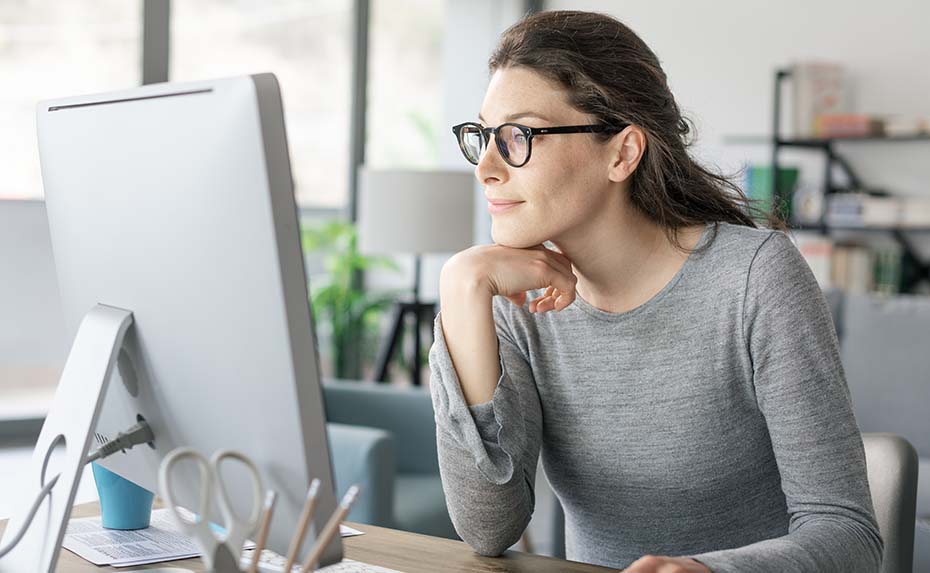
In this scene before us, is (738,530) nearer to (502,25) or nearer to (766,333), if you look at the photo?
(766,333)

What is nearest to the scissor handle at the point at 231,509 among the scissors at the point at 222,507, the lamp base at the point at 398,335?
the scissors at the point at 222,507

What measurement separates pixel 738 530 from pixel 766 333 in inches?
11.8

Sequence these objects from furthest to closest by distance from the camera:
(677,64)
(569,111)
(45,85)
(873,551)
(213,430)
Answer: (677,64) < (45,85) < (569,111) < (873,551) < (213,430)

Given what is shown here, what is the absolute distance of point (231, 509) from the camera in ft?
2.85

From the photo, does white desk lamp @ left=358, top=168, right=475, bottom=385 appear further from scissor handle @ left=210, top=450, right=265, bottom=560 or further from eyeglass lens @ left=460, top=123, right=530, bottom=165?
scissor handle @ left=210, top=450, right=265, bottom=560

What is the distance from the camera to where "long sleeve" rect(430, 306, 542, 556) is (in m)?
1.33

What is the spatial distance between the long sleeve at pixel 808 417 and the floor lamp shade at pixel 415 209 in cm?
270

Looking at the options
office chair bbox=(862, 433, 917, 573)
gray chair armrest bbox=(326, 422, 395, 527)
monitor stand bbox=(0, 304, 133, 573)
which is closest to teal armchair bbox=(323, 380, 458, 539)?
gray chair armrest bbox=(326, 422, 395, 527)

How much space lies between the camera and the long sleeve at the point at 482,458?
1.33m

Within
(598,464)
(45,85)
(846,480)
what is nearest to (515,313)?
(598,464)

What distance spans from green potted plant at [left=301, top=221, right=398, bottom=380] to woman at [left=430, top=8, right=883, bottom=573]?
382 cm

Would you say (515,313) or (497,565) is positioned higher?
(515,313)

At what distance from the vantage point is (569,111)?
1.43 metres

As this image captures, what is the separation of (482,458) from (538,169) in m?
0.38
